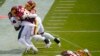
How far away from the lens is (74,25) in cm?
1728

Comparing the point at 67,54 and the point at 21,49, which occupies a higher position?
the point at 67,54

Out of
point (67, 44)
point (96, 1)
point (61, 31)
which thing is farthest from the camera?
point (96, 1)

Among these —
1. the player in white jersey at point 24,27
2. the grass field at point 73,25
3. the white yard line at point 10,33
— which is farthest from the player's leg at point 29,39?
the white yard line at point 10,33

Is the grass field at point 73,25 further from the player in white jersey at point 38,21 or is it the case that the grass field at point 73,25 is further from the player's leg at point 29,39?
the player in white jersey at point 38,21

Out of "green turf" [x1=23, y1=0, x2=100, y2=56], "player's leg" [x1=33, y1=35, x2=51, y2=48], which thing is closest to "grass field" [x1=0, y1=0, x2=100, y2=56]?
"green turf" [x1=23, y1=0, x2=100, y2=56]

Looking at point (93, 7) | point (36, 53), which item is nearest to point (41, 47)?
point (36, 53)

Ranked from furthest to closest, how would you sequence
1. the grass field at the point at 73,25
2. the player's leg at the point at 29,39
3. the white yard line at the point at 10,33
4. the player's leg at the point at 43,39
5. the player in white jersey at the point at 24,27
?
the grass field at the point at 73,25
the white yard line at the point at 10,33
the player's leg at the point at 43,39
the player's leg at the point at 29,39
the player in white jersey at the point at 24,27

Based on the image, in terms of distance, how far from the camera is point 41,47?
1481 centimetres

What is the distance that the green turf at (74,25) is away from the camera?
1472 centimetres

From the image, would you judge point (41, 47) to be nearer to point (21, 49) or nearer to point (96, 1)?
point (21, 49)

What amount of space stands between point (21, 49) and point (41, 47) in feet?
1.95

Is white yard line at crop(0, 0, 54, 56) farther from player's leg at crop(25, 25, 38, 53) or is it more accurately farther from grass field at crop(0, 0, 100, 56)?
player's leg at crop(25, 25, 38, 53)

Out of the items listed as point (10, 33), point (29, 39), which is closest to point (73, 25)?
point (10, 33)

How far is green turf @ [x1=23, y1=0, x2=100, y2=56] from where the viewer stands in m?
14.7
